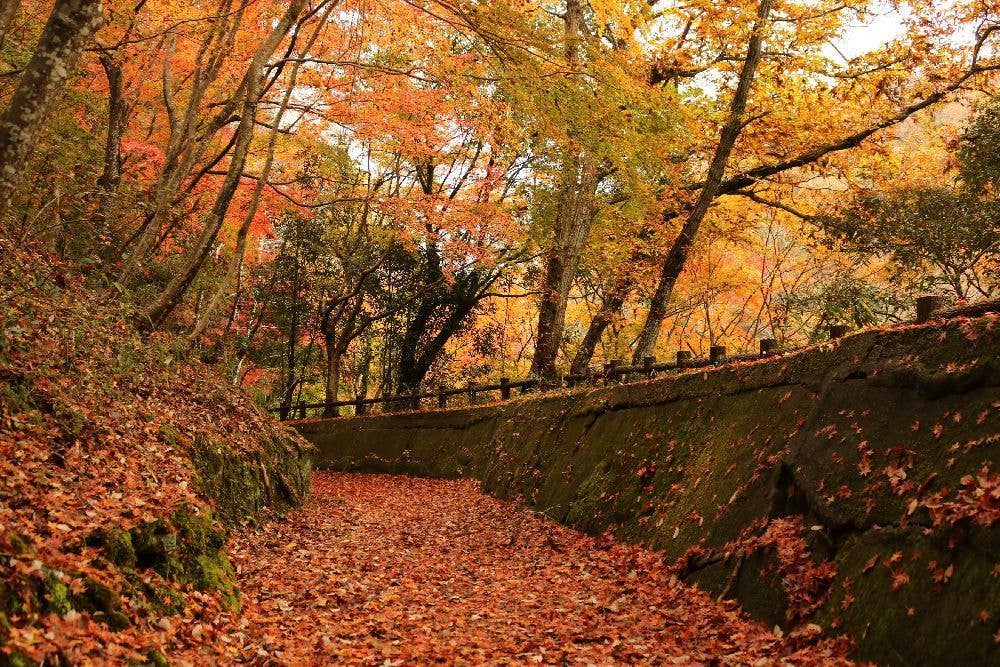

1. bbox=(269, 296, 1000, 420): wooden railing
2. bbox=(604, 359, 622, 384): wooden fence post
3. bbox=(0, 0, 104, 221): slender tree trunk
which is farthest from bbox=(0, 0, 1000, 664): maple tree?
bbox=(604, 359, 622, 384): wooden fence post

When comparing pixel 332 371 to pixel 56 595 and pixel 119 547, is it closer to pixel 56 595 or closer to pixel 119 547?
pixel 119 547

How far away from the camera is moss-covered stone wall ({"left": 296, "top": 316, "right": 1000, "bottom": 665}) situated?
3.92 metres

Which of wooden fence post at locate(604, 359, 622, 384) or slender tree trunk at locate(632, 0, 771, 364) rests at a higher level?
slender tree trunk at locate(632, 0, 771, 364)

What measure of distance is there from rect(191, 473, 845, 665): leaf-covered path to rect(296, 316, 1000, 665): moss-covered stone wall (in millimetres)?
381

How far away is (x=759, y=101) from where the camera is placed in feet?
46.3

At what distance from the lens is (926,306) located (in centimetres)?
523

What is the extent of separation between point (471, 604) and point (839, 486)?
3392mm

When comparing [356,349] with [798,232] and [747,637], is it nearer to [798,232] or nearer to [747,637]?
[798,232]

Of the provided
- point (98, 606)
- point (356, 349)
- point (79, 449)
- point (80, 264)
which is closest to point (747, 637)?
point (98, 606)

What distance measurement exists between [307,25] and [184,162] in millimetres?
5382

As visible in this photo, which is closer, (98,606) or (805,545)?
(98,606)

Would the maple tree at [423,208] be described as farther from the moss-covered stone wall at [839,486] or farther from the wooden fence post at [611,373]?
the wooden fence post at [611,373]

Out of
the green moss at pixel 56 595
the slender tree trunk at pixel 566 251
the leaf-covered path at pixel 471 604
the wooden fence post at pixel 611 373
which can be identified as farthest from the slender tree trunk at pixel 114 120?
the green moss at pixel 56 595

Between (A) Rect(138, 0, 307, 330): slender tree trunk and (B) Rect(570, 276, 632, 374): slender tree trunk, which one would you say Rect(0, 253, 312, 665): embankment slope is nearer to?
(A) Rect(138, 0, 307, 330): slender tree trunk
